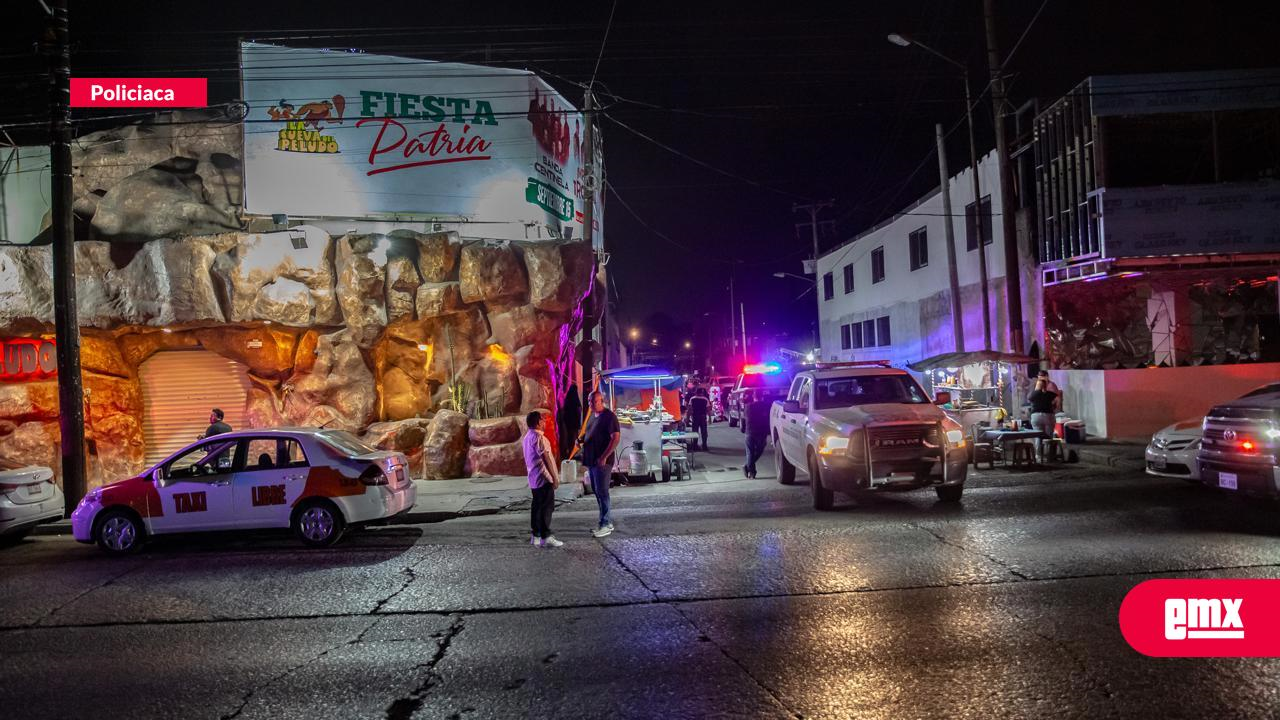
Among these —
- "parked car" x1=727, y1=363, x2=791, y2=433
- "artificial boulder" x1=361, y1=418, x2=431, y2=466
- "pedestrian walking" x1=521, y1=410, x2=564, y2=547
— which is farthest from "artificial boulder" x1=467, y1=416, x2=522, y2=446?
"parked car" x1=727, y1=363, x2=791, y2=433

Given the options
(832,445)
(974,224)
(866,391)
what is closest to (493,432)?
(866,391)

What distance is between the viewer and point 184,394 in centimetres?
1780

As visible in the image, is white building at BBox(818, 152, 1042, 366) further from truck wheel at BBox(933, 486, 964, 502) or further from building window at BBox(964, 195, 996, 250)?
truck wheel at BBox(933, 486, 964, 502)

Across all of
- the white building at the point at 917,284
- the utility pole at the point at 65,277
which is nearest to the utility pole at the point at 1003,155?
the white building at the point at 917,284

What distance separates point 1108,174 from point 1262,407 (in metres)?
11.2

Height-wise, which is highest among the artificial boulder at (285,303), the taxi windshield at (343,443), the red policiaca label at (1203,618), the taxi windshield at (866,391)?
the artificial boulder at (285,303)

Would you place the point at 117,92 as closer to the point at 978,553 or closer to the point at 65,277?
the point at 65,277

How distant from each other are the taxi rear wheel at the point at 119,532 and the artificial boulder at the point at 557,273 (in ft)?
30.3

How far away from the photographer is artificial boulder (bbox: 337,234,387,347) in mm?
16719

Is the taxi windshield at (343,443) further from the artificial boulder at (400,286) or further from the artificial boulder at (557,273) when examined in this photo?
the artificial boulder at (557,273)

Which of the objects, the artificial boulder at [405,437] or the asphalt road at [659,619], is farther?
the artificial boulder at [405,437]

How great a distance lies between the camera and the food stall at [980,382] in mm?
17328

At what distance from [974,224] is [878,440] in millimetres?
18603

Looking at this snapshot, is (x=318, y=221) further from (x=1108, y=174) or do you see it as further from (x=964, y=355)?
(x=1108, y=174)
